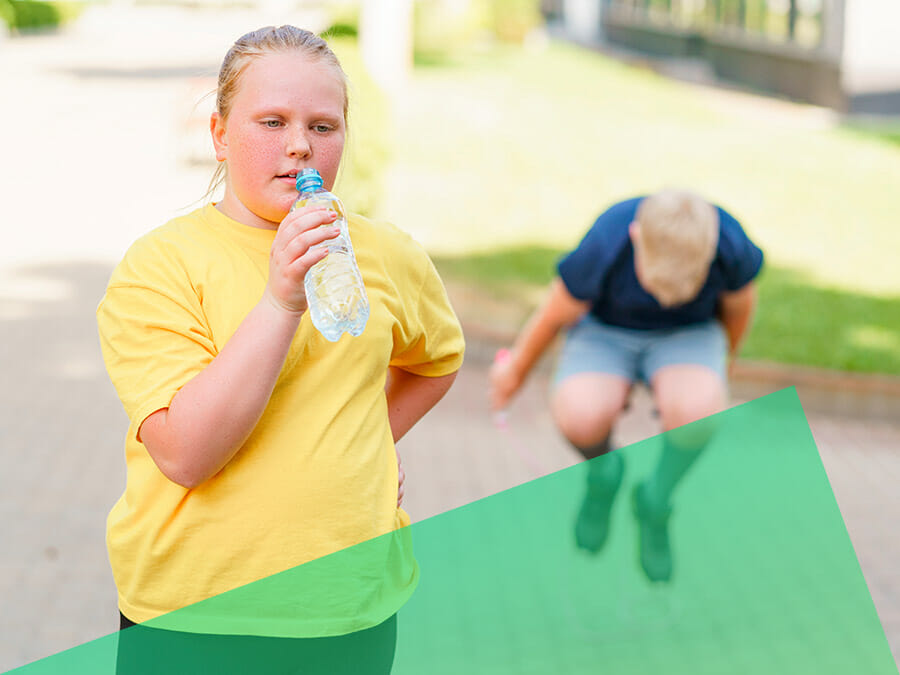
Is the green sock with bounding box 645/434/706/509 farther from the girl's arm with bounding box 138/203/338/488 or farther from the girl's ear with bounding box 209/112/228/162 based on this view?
the girl's ear with bounding box 209/112/228/162

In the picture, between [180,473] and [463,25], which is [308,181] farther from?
[463,25]

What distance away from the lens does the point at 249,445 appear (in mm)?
1650

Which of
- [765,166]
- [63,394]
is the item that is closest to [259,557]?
[63,394]

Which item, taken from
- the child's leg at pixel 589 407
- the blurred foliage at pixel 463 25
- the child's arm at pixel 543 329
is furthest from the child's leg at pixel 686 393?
the blurred foliage at pixel 463 25

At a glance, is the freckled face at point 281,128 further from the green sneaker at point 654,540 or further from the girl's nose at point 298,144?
the green sneaker at point 654,540

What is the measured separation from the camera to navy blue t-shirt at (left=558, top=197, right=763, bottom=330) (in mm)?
3812

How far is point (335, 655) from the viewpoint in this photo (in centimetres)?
170

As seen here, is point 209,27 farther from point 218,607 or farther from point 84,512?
point 218,607

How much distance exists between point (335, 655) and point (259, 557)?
0.62 ft

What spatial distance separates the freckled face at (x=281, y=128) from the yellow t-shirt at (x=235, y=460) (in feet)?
0.30

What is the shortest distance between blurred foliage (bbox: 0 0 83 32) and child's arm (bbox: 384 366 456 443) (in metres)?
36.9

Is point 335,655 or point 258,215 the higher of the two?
point 258,215

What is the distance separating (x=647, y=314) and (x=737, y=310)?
34 cm

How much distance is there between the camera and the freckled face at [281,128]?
1.64 meters
